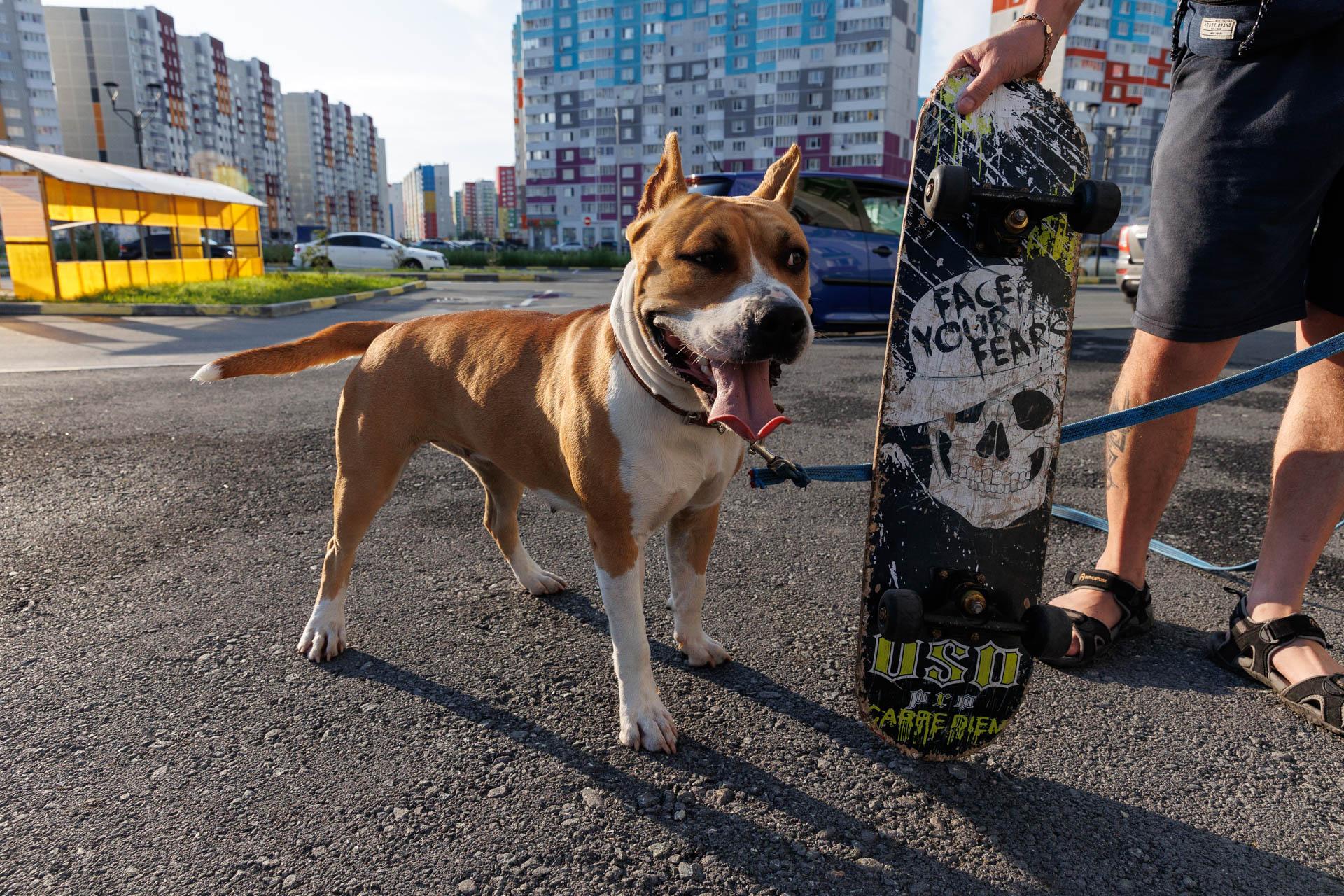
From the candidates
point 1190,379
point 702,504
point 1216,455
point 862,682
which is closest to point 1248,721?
point 1190,379

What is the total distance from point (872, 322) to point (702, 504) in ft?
23.5

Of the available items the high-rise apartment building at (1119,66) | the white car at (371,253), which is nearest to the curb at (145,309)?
the white car at (371,253)

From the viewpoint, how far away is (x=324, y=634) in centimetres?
238

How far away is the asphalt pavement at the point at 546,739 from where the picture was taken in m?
1.55

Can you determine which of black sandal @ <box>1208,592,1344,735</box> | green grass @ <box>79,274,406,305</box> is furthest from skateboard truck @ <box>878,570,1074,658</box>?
green grass @ <box>79,274,406,305</box>

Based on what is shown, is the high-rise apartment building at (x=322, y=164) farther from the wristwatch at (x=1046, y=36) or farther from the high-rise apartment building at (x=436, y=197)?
the wristwatch at (x=1046, y=36)

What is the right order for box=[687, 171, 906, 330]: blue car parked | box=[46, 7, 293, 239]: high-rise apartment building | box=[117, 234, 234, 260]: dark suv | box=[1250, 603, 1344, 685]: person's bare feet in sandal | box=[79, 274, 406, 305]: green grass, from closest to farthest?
box=[1250, 603, 1344, 685]: person's bare feet in sandal, box=[687, 171, 906, 330]: blue car parked, box=[79, 274, 406, 305]: green grass, box=[117, 234, 234, 260]: dark suv, box=[46, 7, 293, 239]: high-rise apartment building

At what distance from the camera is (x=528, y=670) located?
2314 millimetres

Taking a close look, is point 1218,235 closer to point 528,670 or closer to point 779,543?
point 779,543

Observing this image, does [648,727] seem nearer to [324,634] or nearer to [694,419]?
[694,419]

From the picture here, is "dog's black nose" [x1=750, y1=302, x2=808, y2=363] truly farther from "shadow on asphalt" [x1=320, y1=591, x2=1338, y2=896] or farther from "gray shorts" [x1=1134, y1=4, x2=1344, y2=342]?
"gray shorts" [x1=1134, y1=4, x2=1344, y2=342]

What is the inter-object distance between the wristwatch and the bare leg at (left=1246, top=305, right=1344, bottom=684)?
1117 millimetres

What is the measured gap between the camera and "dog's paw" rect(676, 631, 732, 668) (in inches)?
92.5

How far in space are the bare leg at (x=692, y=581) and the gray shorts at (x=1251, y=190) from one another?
1.48m
